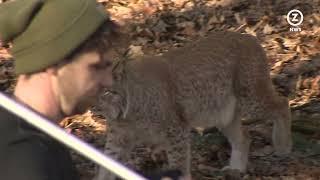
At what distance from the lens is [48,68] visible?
271 centimetres

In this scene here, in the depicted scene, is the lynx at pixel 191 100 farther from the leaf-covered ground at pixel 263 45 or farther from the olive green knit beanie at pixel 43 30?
the olive green knit beanie at pixel 43 30

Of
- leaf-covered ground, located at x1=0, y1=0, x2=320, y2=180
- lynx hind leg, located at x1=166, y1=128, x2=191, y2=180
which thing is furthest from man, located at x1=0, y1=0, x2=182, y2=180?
leaf-covered ground, located at x1=0, y1=0, x2=320, y2=180

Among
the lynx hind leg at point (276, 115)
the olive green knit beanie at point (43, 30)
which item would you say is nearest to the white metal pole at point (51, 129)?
the olive green knit beanie at point (43, 30)

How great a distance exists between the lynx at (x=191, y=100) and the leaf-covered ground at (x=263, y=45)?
0.22 meters

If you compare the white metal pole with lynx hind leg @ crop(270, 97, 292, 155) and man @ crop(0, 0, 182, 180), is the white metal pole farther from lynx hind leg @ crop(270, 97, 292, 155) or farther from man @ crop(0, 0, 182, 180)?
lynx hind leg @ crop(270, 97, 292, 155)

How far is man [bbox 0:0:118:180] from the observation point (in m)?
2.62

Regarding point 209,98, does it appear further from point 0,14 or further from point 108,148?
point 0,14

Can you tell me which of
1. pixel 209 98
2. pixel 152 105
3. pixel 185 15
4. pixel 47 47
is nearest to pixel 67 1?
pixel 47 47

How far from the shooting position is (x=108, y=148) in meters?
7.27

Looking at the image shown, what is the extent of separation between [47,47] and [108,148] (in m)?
4.60

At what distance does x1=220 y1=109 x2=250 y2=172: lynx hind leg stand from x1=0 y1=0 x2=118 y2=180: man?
512 cm

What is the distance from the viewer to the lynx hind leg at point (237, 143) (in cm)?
783

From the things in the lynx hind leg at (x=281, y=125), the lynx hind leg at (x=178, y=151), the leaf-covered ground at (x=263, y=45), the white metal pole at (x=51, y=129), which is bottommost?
the leaf-covered ground at (x=263, y=45)

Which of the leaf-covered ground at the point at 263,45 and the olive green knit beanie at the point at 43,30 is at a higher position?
the olive green knit beanie at the point at 43,30
